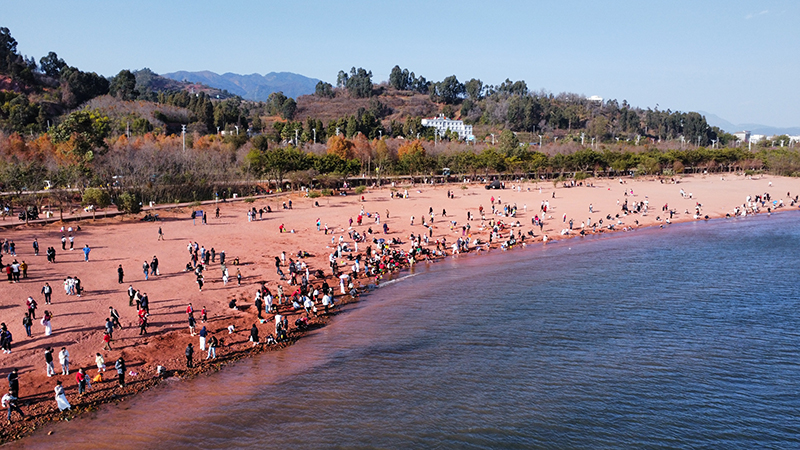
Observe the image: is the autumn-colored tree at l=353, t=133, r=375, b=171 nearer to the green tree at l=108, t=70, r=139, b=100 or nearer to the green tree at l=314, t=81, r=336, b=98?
the green tree at l=108, t=70, r=139, b=100

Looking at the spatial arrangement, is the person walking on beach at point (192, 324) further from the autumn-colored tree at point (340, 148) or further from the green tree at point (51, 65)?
the green tree at point (51, 65)

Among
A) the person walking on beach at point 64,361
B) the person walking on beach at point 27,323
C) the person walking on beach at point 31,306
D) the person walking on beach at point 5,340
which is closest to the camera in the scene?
the person walking on beach at point 64,361

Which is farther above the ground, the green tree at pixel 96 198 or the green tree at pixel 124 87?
the green tree at pixel 124 87

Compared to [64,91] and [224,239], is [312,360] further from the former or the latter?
[64,91]

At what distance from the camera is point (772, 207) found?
63188 millimetres

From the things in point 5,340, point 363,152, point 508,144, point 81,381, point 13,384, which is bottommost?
point 81,381

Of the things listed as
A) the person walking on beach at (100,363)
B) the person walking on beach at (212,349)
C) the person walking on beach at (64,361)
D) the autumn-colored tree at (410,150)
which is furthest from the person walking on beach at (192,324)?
the autumn-colored tree at (410,150)

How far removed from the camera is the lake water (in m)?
15.0

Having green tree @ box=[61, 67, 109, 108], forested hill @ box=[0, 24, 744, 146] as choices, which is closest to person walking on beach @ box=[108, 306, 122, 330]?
forested hill @ box=[0, 24, 744, 146]

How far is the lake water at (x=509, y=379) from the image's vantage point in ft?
49.3

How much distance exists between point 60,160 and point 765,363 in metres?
55.4

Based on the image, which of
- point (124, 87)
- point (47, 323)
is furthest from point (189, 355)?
point (124, 87)

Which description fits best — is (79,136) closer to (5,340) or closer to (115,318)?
(115,318)

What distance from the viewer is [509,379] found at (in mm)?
18219
